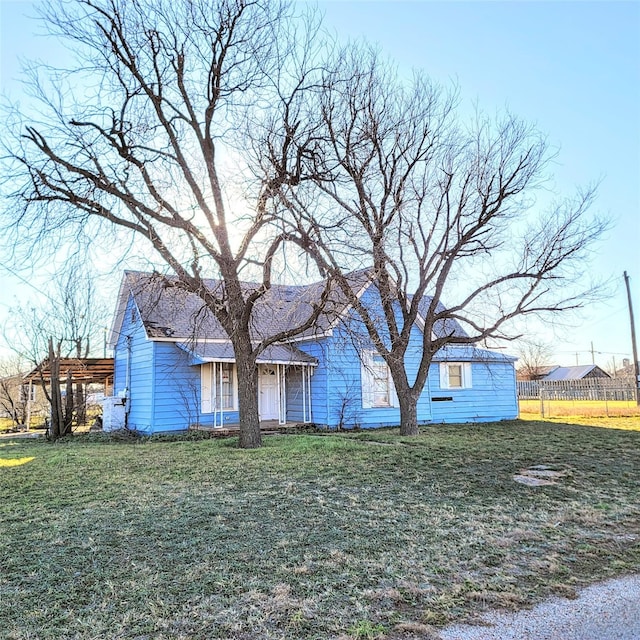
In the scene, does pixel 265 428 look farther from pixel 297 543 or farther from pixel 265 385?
pixel 297 543

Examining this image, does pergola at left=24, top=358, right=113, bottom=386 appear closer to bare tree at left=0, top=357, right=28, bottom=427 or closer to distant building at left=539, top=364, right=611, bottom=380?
bare tree at left=0, top=357, right=28, bottom=427

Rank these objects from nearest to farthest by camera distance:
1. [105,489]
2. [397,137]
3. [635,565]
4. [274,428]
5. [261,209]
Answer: [635,565], [105,489], [261,209], [397,137], [274,428]

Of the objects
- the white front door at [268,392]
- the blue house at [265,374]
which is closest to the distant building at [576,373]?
the blue house at [265,374]

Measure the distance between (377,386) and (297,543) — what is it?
40.2 feet

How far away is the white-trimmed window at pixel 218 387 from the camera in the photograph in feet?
48.7

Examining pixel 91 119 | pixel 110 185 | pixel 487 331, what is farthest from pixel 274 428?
pixel 91 119

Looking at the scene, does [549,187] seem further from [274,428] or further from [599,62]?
[274,428]

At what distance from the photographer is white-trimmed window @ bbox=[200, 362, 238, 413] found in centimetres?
1486

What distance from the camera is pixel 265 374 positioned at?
1622cm

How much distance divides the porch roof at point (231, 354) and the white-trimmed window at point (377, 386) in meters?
1.71

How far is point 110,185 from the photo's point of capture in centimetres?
1007

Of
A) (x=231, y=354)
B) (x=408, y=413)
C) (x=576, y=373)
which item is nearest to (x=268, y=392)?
(x=231, y=354)

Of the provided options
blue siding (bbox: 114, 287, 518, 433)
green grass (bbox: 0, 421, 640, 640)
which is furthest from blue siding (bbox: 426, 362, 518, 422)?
green grass (bbox: 0, 421, 640, 640)

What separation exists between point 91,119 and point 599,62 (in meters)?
9.73
